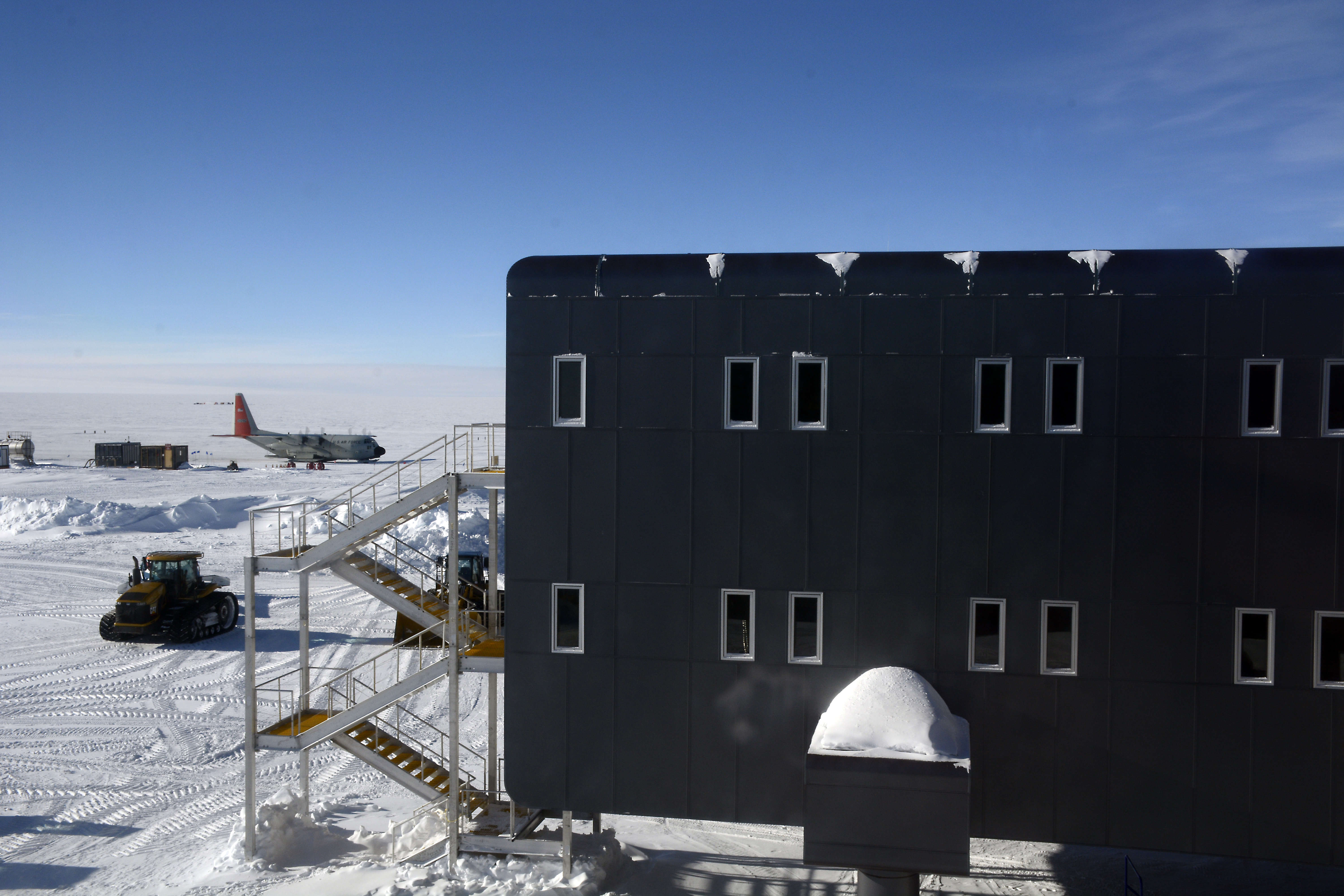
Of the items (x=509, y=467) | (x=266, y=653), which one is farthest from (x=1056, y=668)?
(x=266, y=653)

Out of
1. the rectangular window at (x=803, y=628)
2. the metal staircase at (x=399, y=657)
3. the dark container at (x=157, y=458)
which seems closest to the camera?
the rectangular window at (x=803, y=628)

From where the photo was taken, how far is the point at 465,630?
44.2 ft

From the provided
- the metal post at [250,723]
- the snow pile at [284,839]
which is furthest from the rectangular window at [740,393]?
the snow pile at [284,839]

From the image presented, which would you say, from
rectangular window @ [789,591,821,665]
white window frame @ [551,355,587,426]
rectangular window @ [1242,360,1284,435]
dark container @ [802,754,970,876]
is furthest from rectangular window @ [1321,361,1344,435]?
white window frame @ [551,355,587,426]

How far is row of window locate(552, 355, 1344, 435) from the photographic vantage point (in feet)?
34.1

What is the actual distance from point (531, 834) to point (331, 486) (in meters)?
50.3

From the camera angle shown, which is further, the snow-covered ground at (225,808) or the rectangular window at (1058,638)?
the snow-covered ground at (225,808)

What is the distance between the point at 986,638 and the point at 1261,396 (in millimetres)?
4599

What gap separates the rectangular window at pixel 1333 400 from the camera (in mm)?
10328

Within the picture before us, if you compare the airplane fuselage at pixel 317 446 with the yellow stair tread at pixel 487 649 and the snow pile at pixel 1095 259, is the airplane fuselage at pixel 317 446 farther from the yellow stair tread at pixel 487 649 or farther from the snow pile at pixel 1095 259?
the snow pile at pixel 1095 259

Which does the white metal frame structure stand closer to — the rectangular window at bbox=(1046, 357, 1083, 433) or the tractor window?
the rectangular window at bbox=(1046, 357, 1083, 433)

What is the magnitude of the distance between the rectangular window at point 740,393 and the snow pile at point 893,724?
3704 millimetres

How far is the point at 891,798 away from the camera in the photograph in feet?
31.1

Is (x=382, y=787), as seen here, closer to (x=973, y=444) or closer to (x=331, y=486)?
(x=973, y=444)
